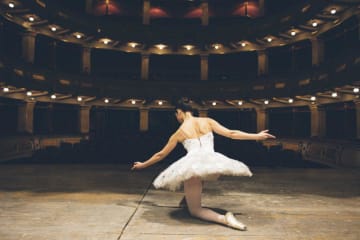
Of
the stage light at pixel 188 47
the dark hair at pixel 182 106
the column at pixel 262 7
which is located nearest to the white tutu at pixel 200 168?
the dark hair at pixel 182 106

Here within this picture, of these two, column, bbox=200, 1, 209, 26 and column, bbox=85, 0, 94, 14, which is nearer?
column, bbox=85, 0, 94, 14

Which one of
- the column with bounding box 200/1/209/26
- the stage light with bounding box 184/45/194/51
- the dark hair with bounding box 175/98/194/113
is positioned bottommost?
the dark hair with bounding box 175/98/194/113

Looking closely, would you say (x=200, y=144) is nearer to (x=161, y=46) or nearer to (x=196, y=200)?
(x=196, y=200)

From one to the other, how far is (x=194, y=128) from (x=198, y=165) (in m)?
0.64

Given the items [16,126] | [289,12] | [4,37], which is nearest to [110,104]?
[16,126]

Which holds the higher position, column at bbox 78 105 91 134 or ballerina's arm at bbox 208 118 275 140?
column at bbox 78 105 91 134

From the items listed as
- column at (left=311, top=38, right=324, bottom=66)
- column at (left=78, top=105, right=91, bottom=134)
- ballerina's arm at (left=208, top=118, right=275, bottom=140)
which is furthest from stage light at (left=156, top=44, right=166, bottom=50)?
ballerina's arm at (left=208, top=118, right=275, bottom=140)

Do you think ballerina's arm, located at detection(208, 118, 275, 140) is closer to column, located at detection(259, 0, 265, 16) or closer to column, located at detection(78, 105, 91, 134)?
column, located at detection(78, 105, 91, 134)

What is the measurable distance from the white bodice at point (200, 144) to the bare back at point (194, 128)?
45mm

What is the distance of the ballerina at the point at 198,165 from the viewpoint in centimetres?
383

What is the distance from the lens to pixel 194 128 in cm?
430

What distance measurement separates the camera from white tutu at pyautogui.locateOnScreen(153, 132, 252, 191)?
3.80m

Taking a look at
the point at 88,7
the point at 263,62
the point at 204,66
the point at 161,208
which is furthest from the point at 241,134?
the point at 88,7

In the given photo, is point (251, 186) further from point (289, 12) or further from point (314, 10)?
point (289, 12)
